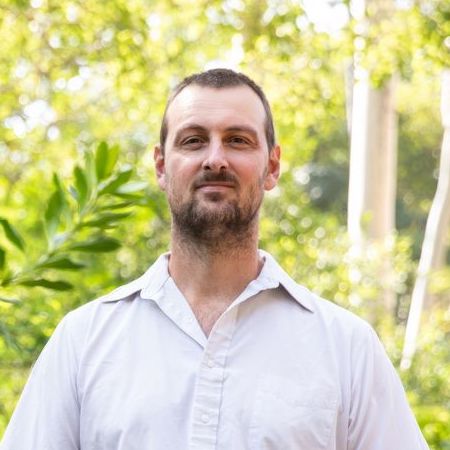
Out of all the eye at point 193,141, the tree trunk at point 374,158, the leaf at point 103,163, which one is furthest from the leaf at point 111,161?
the tree trunk at point 374,158

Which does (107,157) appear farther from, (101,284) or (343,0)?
(343,0)

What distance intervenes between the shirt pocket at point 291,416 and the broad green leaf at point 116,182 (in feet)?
3.86

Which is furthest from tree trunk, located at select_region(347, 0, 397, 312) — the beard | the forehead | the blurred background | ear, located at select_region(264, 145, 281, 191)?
the beard

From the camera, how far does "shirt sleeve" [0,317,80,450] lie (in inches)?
86.4

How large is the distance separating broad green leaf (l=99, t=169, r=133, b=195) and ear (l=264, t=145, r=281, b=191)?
765 mm

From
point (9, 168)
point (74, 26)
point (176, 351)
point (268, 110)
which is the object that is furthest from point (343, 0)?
point (9, 168)

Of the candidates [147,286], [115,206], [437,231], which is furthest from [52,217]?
[437,231]

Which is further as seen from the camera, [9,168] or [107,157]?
[9,168]

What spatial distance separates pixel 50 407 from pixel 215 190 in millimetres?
615

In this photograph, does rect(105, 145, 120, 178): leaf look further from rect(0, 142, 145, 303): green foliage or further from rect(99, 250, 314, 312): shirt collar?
rect(99, 250, 314, 312): shirt collar

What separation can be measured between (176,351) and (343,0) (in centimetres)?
450

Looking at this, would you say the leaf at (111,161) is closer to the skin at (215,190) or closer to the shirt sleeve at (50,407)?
the skin at (215,190)

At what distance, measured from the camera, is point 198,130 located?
237cm

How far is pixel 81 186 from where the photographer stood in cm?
321
